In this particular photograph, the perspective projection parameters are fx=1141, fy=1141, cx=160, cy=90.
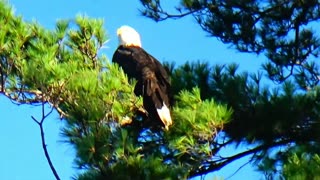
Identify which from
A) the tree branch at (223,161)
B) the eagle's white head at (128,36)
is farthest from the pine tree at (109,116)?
the eagle's white head at (128,36)

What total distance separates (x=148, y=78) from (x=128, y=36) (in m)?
0.82

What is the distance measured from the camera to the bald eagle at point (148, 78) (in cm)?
327

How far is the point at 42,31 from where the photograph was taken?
3.48 m

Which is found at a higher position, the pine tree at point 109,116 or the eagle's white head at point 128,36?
the eagle's white head at point 128,36

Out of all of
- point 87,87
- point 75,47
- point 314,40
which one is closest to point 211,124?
point 87,87

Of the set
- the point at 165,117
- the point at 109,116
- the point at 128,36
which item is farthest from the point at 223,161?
the point at 128,36

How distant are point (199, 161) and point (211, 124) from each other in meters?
0.14

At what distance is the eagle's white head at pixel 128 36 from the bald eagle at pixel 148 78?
113 millimetres

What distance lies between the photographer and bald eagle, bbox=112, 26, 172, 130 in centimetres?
327

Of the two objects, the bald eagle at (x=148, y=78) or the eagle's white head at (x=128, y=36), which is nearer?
the bald eagle at (x=148, y=78)

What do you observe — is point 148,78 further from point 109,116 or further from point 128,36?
point 128,36

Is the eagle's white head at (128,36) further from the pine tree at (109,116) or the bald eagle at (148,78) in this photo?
the pine tree at (109,116)

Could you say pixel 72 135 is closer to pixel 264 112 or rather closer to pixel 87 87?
pixel 87 87

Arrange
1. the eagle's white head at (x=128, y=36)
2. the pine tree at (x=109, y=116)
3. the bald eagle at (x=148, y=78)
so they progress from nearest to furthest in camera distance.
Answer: the pine tree at (x=109, y=116)
the bald eagle at (x=148, y=78)
the eagle's white head at (x=128, y=36)
